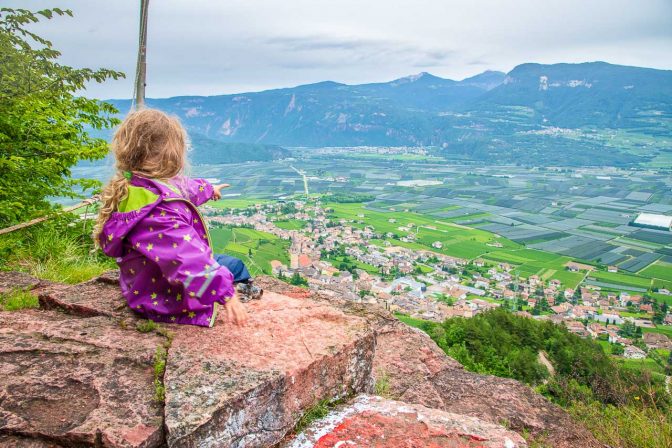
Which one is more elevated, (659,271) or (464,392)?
(464,392)

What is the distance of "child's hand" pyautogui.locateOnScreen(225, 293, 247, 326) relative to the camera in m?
2.65

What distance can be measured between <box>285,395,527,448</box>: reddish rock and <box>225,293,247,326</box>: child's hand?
2.35 ft

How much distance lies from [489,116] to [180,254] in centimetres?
15254

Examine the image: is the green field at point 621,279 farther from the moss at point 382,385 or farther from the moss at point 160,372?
the moss at point 160,372

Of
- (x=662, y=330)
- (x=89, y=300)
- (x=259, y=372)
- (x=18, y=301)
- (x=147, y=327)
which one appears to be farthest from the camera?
(x=662, y=330)

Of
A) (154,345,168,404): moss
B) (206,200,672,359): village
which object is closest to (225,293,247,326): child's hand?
(154,345,168,404): moss

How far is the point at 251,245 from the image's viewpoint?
104 feet

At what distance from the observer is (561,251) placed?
37.7 meters

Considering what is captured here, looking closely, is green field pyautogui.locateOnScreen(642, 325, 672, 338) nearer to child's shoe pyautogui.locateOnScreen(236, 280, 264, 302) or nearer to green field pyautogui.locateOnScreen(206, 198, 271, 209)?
Result: child's shoe pyautogui.locateOnScreen(236, 280, 264, 302)

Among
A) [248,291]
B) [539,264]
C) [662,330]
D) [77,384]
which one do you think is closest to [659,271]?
[539,264]

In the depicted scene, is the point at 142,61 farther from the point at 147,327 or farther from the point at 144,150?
the point at 147,327

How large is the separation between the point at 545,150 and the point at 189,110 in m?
98.3

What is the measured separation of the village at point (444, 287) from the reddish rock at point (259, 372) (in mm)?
12507

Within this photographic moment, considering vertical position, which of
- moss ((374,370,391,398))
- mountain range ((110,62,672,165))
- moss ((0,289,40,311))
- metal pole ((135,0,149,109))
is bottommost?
moss ((374,370,391,398))
